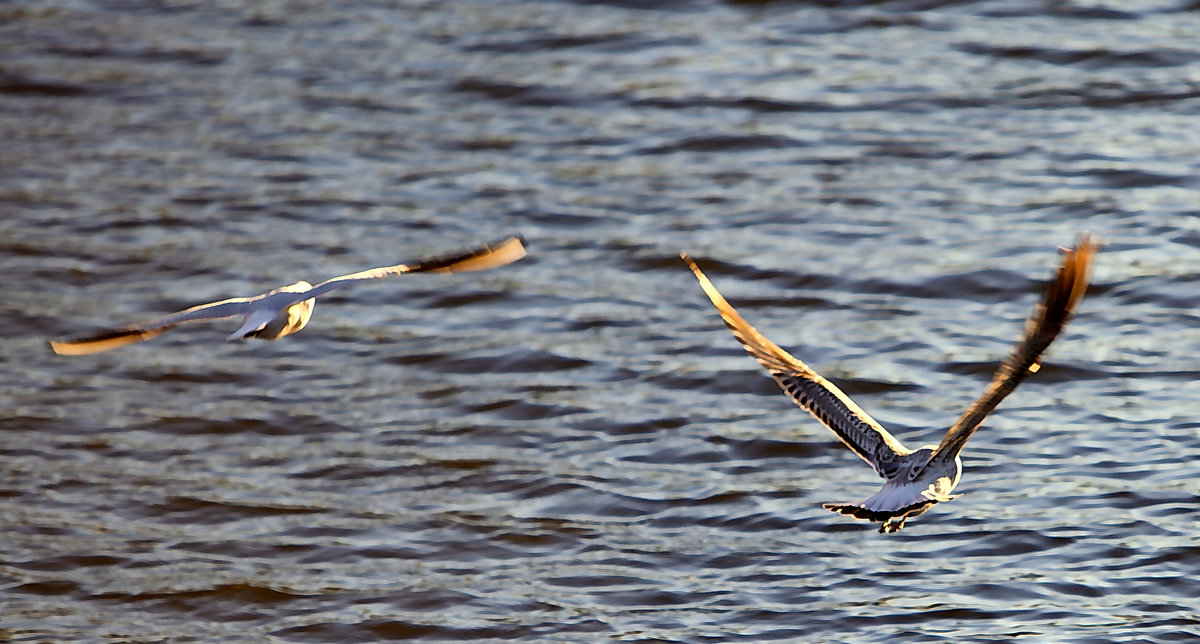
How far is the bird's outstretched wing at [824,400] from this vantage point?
4832 millimetres

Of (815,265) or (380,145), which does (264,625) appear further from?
(380,145)

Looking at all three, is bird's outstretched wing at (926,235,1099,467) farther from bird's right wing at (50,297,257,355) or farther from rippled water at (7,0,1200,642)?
bird's right wing at (50,297,257,355)

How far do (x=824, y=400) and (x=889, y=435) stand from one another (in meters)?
0.26

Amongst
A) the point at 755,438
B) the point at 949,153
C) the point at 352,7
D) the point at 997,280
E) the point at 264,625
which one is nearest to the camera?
the point at 264,625

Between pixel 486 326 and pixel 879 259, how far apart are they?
2.00 meters

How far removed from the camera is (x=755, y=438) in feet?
22.3

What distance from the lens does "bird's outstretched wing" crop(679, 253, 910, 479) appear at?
4.83 metres

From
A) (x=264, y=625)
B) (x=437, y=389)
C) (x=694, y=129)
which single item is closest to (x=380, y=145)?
(x=694, y=129)

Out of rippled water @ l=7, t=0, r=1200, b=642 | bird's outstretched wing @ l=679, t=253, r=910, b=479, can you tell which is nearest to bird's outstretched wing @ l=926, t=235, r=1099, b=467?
bird's outstretched wing @ l=679, t=253, r=910, b=479

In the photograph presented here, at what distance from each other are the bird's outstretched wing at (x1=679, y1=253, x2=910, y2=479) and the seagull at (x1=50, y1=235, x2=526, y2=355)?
0.61m

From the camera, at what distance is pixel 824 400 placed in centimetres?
501

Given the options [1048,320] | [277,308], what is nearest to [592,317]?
[277,308]

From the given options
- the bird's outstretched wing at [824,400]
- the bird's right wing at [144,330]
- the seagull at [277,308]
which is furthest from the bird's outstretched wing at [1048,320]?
the bird's right wing at [144,330]

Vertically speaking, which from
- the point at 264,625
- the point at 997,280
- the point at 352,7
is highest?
the point at 352,7
